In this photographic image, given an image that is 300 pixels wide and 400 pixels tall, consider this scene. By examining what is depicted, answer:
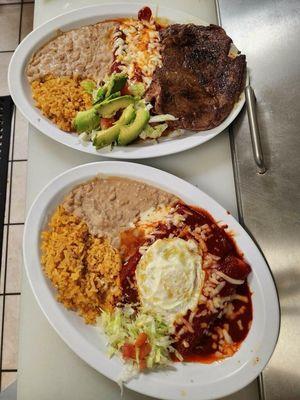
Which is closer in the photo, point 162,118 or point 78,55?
point 162,118

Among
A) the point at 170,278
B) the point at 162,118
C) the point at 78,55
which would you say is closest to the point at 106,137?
the point at 162,118

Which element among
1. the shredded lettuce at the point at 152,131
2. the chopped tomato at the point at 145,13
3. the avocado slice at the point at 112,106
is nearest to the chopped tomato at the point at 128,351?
the shredded lettuce at the point at 152,131

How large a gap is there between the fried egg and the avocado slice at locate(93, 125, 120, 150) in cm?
54

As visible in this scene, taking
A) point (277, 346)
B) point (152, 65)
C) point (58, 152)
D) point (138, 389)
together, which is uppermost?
point (152, 65)

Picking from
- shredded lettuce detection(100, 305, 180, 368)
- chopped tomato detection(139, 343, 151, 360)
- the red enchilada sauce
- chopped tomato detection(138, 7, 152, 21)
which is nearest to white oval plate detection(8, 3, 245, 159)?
chopped tomato detection(138, 7, 152, 21)

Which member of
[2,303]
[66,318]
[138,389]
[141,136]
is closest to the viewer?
[138,389]

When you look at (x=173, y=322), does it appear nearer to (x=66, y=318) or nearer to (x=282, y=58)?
(x=66, y=318)

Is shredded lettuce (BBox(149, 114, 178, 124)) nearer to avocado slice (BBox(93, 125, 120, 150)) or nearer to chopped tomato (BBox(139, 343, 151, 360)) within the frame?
avocado slice (BBox(93, 125, 120, 150))

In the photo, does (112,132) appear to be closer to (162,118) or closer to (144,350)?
(162,118)

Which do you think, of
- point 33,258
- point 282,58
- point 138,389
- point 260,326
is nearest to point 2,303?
point 33,258

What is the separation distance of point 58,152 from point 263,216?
107cm

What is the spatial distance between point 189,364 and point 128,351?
10.3 inches

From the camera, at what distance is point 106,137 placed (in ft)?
6.48

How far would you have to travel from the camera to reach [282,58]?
2096mm
